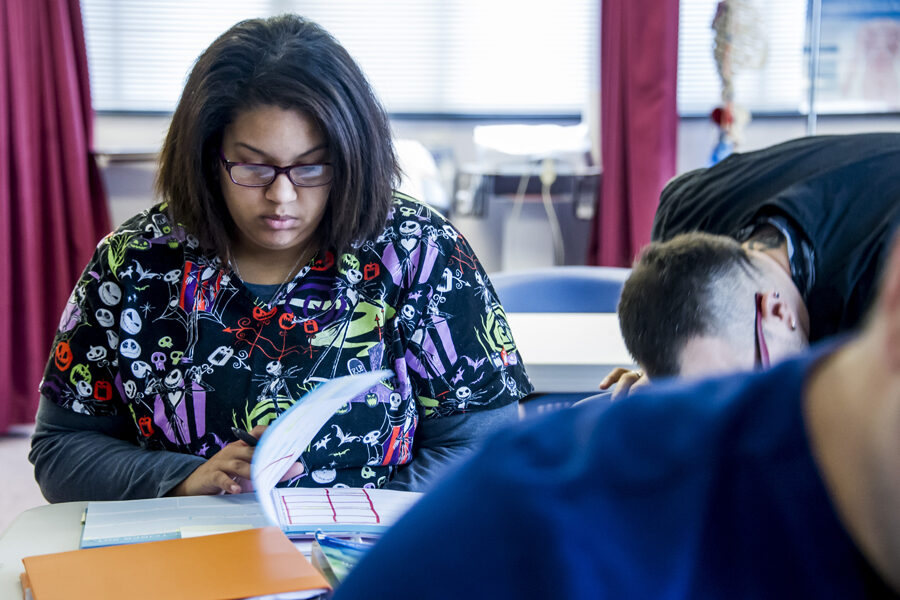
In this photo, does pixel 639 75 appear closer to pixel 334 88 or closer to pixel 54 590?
pixel 334 88

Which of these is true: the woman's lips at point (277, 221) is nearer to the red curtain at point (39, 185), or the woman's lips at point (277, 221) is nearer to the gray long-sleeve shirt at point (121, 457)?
the gray long-sleeve shirt at point (121, 457)

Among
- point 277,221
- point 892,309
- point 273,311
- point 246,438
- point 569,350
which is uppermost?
point 892,309

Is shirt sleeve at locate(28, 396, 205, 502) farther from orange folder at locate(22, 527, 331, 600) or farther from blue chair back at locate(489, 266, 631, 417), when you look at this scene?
blue chair back at locate(489, 266, 631, 417)

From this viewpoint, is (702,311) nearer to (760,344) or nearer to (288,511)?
(760,344)

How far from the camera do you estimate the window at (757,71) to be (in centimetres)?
375

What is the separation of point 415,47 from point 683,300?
2961 mm

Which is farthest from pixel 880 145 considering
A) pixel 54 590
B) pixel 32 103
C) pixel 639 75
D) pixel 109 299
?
pixel 32 103

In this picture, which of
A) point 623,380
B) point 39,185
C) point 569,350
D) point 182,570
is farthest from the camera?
point 39,185

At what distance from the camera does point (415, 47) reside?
3.87 meters

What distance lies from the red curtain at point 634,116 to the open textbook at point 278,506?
105 inches

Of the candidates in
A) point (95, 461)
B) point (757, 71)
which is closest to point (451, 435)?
point (95, 461)

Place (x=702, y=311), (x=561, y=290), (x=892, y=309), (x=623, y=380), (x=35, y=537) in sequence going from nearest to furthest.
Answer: (x=892, y=309), (x=35, y=537), (x=702, y=311), (x=623, y=380), (x=561, y=290)

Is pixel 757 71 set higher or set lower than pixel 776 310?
higher

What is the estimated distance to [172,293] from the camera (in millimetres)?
1312
